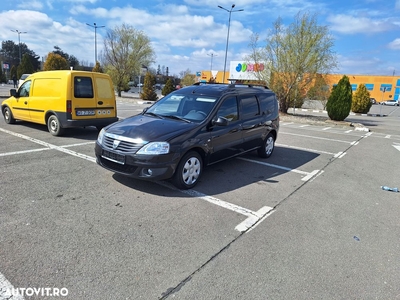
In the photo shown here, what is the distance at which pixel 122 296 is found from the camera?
2203 mm

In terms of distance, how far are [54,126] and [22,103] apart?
1878 millimetres

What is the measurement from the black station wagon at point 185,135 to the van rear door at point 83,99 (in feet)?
10.5

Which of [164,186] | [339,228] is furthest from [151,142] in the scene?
[339,228]

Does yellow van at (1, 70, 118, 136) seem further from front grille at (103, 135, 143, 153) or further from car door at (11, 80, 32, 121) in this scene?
front grille at (103, 135, 143, 153)

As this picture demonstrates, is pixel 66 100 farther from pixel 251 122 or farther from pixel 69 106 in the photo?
pixel 251 122

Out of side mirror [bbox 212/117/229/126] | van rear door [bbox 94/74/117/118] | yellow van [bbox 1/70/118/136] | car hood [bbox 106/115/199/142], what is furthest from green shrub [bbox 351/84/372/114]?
car hood [bbox 106/115/199/142]

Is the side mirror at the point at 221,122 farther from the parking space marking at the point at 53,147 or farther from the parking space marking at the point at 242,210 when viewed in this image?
the parking space marking at the point at 53,147

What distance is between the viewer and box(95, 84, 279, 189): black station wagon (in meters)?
4.12

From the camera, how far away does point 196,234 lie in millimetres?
3215

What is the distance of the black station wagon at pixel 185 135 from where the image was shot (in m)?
4.12

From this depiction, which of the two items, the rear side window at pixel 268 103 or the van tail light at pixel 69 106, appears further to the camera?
the van tail light at pixel 69 106

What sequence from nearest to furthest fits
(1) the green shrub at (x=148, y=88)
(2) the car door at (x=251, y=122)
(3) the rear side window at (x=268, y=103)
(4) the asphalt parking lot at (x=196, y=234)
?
(4) the asphalt parking lot at (x=196, y=234) < (2) the car door at (x=251, y=122) < (3) the rear side window at (x=268, y=103) < (1) the green shrub at (x=148, y=88)

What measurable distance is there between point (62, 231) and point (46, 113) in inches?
240

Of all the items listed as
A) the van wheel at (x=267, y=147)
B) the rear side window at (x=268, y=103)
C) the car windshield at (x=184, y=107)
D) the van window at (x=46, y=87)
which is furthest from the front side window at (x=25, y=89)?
the van wheel at (x=267, y=147)
